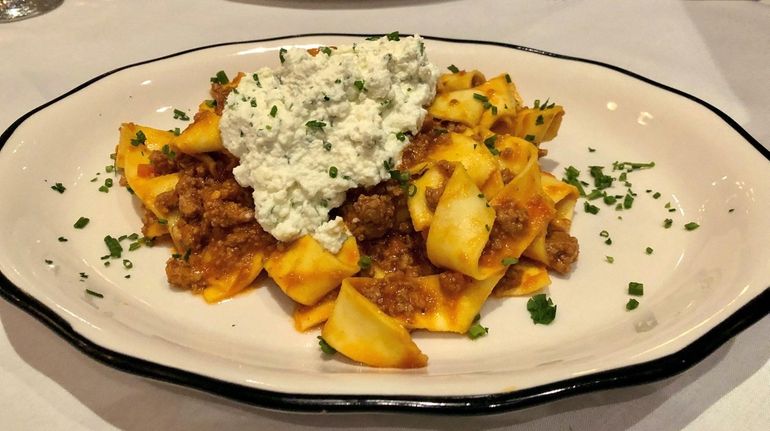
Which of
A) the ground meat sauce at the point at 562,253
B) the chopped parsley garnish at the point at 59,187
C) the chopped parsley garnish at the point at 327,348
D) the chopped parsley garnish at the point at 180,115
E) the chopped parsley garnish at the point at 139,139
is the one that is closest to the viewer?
the chopped parsley garnish at the point at 327,348

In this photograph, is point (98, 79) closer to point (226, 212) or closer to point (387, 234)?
Result: point (226, 212)

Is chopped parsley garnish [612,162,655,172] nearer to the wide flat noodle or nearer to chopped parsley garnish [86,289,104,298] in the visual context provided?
the wide flat noodle

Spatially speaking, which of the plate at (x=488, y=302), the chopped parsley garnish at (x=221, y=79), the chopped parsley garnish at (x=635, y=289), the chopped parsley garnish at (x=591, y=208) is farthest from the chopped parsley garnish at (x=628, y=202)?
the chopped parsley garnish at (x=221, y=79)

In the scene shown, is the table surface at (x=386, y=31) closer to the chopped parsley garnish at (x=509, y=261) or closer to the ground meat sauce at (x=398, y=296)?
the ground meat sauce at (x=398, y=296)

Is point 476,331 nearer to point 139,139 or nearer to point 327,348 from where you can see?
point 327,348

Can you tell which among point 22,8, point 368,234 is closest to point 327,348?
point 368,234

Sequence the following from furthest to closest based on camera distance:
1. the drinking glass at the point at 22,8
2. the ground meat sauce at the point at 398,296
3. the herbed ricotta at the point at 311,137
→ 1. the drinking glass at the point at 22,8
2. the herbed ricotta at the point at 311,137
3. the ground meat sauce at the point at 398,296

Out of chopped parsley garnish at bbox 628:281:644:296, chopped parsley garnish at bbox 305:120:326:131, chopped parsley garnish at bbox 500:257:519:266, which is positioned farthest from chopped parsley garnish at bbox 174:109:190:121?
chopped parsley garnish at bbox 628:281:644:296

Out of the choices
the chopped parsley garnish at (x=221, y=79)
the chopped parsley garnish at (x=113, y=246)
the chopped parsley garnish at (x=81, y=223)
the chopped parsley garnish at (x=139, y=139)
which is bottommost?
the chopped parsley garnish at (x=113, y=246)
